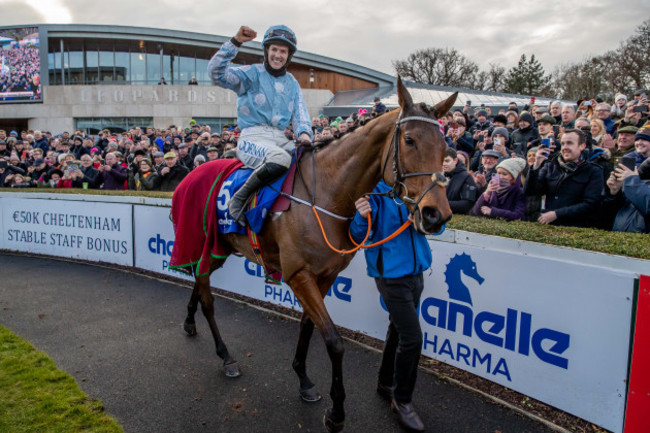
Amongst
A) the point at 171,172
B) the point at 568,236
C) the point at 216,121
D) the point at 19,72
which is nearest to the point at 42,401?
the point at 568,236

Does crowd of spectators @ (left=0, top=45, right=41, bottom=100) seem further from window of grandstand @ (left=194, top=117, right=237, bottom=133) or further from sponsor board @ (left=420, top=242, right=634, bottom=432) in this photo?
sponsor board @ (left=420, top=242, right=634, bottom=432)

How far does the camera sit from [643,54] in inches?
1043

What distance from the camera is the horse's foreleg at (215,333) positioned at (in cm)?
397

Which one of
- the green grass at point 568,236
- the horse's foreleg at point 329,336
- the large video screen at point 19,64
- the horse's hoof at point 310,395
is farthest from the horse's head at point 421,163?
the large video screen at point 19,64

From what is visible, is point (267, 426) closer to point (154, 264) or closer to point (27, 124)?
point (154, 264)

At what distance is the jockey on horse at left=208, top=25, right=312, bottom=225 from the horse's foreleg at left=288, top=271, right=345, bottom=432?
0.88m

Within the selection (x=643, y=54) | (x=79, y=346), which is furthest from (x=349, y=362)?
(x=643, y=54)

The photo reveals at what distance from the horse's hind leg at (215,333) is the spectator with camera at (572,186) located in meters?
3.44

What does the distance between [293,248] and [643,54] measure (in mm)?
32861

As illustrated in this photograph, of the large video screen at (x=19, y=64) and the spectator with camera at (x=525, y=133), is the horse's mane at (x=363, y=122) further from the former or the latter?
the large video screen at (x=19, y=64)

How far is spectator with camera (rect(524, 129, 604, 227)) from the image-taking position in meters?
4.27

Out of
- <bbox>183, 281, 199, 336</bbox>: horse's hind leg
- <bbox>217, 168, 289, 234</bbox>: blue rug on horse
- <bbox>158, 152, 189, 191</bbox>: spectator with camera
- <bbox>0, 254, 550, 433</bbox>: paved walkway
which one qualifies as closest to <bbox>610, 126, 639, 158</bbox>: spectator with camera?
<bbox>0, 254, 550, 433</bbox>: paved walkway

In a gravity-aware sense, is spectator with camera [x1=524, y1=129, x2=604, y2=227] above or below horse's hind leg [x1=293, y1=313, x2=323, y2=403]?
above

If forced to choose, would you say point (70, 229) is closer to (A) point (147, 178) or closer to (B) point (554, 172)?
(A) point (147, 178)
